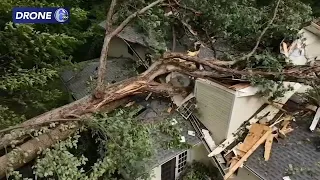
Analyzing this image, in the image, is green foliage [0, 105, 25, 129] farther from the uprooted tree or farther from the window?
the window

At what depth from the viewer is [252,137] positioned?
28.9 feet

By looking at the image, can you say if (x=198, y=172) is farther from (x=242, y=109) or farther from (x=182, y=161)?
(x=242, y=109)

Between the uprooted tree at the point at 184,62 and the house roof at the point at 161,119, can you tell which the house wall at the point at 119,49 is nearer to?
the uprooted tree at the point at 184,62

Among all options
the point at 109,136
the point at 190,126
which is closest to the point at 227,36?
the point at 190,126

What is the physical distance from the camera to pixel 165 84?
9.86 m

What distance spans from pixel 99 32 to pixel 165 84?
227 inches

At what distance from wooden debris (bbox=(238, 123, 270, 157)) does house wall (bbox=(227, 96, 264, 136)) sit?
0.35m

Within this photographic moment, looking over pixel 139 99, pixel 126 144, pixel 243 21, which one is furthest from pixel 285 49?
pixel 126 144

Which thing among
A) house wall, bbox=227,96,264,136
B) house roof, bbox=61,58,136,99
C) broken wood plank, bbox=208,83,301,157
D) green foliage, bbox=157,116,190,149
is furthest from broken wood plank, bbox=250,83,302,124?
house roof, bbox=61,58,136,99

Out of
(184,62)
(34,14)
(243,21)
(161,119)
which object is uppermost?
(243,21)

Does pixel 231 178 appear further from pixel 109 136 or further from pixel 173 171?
pixel 109 136

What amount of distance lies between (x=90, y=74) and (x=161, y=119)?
5203 mm

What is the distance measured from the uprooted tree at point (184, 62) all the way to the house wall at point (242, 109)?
0.56 m

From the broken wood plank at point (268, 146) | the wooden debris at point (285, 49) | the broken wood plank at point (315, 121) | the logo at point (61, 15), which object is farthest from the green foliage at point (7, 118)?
the wooden debris at point (285, 49)
